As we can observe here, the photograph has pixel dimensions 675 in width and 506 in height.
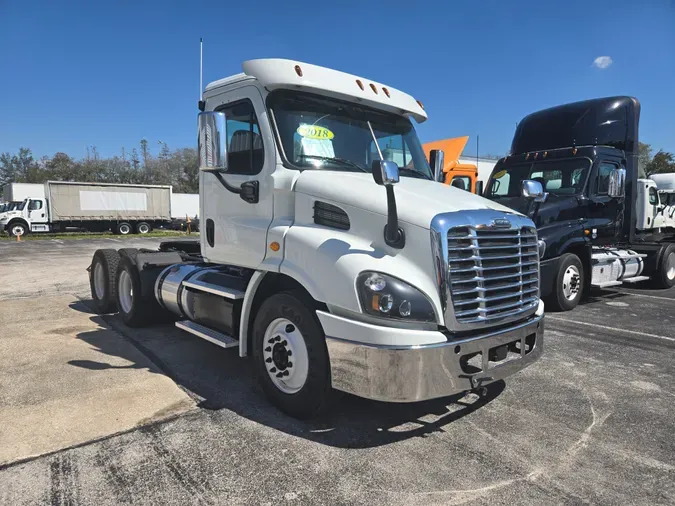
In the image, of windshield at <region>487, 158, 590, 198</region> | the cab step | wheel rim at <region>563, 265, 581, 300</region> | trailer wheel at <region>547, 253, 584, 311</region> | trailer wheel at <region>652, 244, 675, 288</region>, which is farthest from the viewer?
trailer wheel at <region>652, 244, 675, 288</region>

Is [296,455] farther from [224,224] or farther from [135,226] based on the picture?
[135,226]

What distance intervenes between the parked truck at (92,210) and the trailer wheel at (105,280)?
1062 inches

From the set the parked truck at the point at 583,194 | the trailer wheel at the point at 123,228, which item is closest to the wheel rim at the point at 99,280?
the parked truck at the point at 583,194

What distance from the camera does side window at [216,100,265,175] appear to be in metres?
4.27

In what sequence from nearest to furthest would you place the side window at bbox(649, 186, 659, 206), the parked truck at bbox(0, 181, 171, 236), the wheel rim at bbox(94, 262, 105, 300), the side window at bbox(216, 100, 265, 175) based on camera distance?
the side window at bbox(216, 100, 265, 175), the wheel rim at bbox(94, 262, 105, 300), the side window at bbox(649, 186, 659, 206), the parked truck at bbox(0, 181, 171, 236)

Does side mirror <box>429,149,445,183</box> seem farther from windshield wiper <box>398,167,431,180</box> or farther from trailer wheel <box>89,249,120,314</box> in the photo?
trailer wheel <box>89,249,120,314</box>

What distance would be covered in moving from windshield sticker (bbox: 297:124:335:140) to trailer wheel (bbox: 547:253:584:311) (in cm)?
533

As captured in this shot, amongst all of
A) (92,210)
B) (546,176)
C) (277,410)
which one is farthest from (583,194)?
(92,210)

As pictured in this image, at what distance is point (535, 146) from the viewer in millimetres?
10570

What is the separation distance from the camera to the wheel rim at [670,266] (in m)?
10.8

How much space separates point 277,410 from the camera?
3.95 metres

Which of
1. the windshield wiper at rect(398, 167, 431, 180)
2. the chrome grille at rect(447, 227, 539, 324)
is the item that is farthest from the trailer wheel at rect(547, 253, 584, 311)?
the chrome grille at rect(447, 227, 539, 324)

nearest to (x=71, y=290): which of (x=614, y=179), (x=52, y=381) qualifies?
(x=52, y=381)

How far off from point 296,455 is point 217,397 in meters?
1.27
